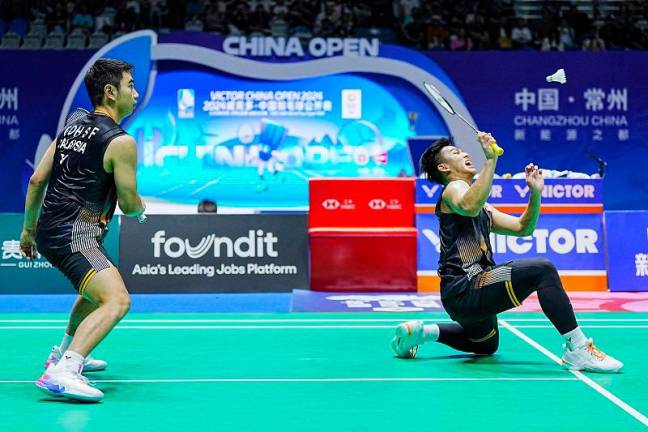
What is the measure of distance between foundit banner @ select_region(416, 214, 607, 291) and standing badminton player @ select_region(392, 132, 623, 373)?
3.45 meters

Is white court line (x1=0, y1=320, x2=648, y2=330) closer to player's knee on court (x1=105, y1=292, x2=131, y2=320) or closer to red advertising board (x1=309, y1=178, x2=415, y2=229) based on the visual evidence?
player's knee on court (x1=105, y1=292, x2=131, y2=320)

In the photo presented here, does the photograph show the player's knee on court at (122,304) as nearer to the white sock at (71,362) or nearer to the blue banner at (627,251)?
the white sock at (71,362)

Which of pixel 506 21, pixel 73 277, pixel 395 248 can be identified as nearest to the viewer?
pixel 73 277

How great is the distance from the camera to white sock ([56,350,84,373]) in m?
3.52

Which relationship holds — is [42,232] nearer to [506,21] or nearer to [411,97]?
[411,97]

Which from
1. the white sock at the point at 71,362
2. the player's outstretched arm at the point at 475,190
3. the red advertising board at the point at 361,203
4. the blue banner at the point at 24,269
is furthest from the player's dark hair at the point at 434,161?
the blue banner at the point at 24,269

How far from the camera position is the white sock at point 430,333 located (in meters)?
4.49

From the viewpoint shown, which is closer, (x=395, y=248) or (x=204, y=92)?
(x=395, y=248)

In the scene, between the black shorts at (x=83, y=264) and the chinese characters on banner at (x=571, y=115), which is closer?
the black shorts at (x=83, y=264)

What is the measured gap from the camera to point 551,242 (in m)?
8.11

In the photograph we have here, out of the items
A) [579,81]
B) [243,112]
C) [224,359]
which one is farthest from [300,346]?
[579,81]

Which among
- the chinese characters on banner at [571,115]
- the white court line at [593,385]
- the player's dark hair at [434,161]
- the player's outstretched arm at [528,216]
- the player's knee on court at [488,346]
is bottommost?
the white court line at [593,385]

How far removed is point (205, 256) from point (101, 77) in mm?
4197

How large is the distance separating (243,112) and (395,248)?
6639mm
